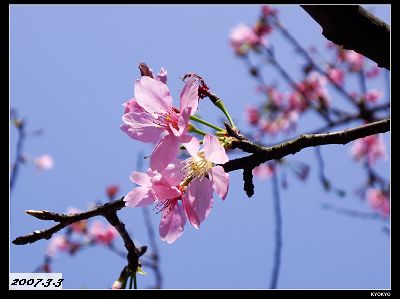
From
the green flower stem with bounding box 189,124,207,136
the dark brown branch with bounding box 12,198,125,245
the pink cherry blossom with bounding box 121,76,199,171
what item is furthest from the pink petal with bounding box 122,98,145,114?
the dark brown branch with bounding box 12,198,125,245

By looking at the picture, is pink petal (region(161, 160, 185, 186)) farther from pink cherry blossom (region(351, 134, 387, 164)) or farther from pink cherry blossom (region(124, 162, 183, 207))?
pink cherry blossom (region(351, 134, 387, 164))

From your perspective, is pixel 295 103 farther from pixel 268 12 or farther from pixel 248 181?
pixel 248 181

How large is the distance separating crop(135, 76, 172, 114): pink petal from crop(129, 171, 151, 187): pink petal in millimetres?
165

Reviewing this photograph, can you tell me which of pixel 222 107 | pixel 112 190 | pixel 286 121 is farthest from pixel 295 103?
pixel 222 107

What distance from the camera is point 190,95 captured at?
1.00 meters

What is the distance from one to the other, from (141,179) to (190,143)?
8.0 inches

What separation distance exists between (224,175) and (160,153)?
154mm

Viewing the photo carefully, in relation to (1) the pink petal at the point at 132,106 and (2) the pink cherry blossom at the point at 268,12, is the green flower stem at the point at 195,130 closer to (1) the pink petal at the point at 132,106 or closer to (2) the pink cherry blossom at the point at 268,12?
(1) the pink petal at the point at 132,106

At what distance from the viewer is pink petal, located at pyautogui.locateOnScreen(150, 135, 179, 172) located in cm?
93

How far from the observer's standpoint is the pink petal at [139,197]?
1.03m

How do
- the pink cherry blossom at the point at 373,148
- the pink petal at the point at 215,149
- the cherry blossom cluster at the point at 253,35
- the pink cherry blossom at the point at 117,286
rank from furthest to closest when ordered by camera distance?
the pink cherry blossom at the point at 373,148
the cherry blossom cluster at the point at 253,35
the pink cherry blossom at the point at 117,286
the pink petal at the point at 215,149

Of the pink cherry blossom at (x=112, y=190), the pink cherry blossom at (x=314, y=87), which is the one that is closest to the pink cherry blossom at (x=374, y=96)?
the pink cherry blossom at (x=314, y=87)

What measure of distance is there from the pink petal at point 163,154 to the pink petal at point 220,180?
99mm
